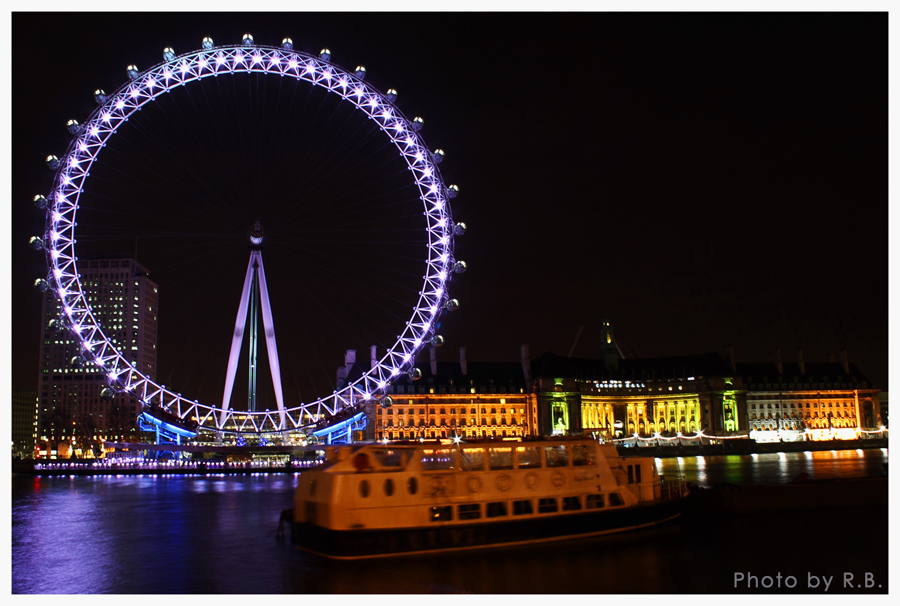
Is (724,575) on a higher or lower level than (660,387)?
lower

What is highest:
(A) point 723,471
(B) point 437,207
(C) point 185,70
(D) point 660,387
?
(C) point 185,70

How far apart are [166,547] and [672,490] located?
60.7 feet

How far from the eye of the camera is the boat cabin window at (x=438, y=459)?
26.1m

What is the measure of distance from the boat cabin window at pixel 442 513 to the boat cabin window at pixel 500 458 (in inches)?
87.5

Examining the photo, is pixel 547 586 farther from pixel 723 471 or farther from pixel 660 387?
A: pixel 660 387

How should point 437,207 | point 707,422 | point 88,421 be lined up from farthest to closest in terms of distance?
1. point 88,421
2. point 707,422
3. point 437,207

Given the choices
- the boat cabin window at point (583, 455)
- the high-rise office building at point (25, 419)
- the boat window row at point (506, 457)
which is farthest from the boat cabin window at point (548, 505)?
the high-rise office building at point (25, 419)

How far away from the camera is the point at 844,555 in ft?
84.6

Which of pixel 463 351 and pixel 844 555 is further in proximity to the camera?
pixel 463 351

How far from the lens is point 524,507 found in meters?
26.8

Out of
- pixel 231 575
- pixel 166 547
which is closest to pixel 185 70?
pixel 166 547

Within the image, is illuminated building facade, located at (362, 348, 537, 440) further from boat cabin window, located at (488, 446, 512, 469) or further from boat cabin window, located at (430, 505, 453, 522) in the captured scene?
boat cabin window, located at (430, 505, 453, 522)

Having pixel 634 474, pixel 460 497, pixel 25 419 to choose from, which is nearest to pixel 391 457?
pixel 460 497

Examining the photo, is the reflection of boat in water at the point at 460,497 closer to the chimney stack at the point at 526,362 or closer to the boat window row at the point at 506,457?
the boat window row at the point at 506,457
